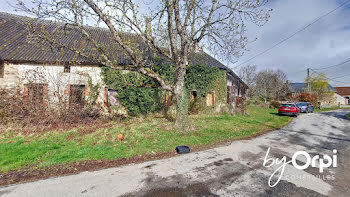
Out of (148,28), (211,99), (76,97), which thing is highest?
(148,28)

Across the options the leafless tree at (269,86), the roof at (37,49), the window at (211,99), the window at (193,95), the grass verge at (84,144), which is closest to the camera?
A: the grass verge at (84,144)

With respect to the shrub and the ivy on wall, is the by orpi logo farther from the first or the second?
the shrub

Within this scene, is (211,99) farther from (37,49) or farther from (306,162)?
(37,49)

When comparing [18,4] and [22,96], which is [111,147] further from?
[22,96]

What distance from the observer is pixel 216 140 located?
566 cm

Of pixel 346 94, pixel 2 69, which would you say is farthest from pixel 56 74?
pixel 346 94

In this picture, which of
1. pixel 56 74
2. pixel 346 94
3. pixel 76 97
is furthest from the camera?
pixel 346 94

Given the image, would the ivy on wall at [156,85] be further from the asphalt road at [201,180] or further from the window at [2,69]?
the window at [2,69]

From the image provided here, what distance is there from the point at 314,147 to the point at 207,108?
7.91 metres

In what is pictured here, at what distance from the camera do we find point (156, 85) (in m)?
8.84

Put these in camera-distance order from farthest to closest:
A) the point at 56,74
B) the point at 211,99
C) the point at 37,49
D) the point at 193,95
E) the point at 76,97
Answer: the point at 211,99, the point at 193,95, the point at 37,49, the point at 56,74, the point at 76,97

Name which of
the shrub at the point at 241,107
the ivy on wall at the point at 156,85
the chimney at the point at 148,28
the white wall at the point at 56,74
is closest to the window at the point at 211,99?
the ivy on wall at the point at 156,85

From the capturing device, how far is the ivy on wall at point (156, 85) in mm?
10289

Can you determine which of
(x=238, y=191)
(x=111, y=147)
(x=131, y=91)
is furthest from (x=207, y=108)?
(x=238, y=191)
